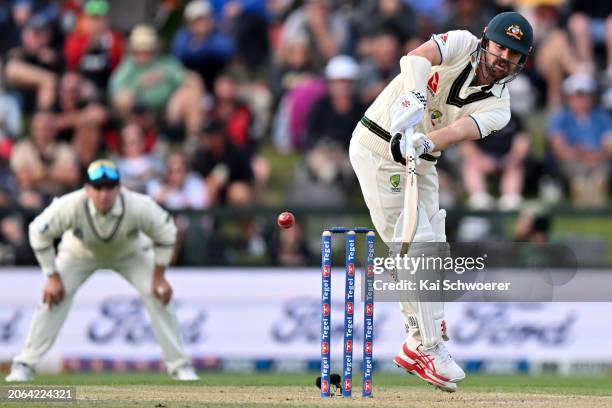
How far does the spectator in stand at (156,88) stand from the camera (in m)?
16.8

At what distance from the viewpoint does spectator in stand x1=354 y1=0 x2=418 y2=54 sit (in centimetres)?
1720

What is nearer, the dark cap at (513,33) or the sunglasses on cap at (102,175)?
the dark cap at (513,33)

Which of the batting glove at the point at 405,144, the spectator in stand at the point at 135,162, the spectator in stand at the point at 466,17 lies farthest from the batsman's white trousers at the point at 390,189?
the spectator in stand at the point at 466,17

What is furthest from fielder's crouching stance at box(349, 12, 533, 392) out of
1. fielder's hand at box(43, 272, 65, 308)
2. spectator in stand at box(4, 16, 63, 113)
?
spectator in stand at box(4, 16, 63, 113)

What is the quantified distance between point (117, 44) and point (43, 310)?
6149mm

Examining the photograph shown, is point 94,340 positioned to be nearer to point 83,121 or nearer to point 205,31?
point 83,121

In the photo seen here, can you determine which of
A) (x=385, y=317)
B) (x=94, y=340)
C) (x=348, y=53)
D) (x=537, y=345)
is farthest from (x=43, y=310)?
(x=348, y=53)

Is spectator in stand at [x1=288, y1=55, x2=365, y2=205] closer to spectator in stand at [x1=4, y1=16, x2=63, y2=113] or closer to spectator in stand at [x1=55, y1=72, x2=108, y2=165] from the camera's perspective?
spectator in stand at [x1=55, y1=72, x2=108, y2=165]

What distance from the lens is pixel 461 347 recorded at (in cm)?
1461

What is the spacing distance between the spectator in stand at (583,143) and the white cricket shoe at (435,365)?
7.25m

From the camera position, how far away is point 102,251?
12.2 metres

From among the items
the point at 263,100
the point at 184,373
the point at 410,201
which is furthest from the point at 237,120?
the point at 410,201

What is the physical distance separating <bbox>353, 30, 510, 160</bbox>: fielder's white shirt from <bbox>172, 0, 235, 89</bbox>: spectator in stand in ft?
26.2

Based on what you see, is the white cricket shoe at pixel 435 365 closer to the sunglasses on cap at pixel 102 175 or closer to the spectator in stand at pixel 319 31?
the sunglasses on cap at pixel 102 175
